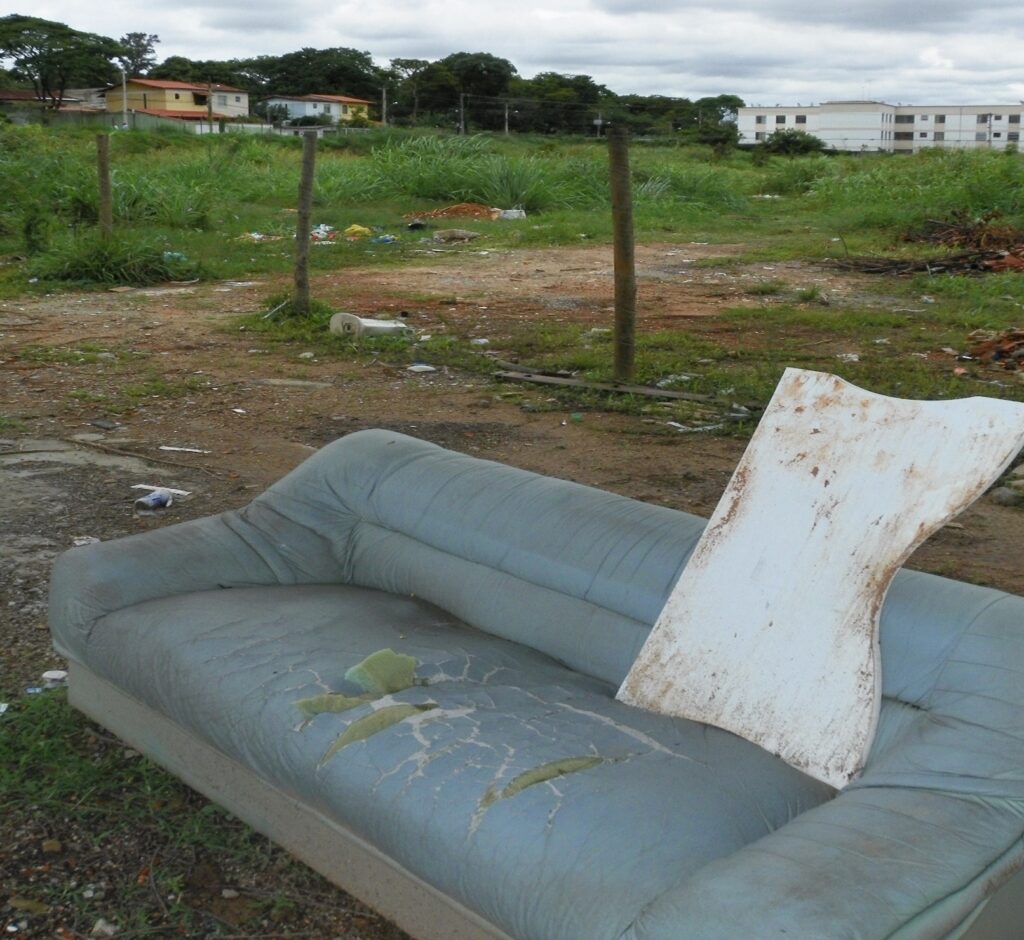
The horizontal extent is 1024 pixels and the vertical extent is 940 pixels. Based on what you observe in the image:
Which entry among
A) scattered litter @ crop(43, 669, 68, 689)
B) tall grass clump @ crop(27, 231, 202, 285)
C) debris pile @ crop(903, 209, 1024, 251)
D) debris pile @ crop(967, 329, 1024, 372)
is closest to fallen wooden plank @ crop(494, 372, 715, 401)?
debris pile @ crop(967, 329, 1024, 372)

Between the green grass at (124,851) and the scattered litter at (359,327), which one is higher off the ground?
the scattered litter at (359,327)

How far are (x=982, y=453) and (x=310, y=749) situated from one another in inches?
53.5

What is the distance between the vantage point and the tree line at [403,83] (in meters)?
42.9

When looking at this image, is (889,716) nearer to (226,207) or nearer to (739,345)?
(739,345)

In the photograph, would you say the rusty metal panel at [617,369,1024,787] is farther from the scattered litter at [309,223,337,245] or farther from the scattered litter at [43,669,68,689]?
the scattered litter at [309,223,337,245]

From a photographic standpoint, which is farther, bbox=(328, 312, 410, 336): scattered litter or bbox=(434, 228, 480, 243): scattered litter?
bbox=(434, 228, 480, 243): scattered litter

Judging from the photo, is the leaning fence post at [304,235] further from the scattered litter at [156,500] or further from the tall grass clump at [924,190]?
the tall grass clump at [924,190]

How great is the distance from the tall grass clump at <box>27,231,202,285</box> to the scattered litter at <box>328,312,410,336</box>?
356cm

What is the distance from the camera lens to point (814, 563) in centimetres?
235

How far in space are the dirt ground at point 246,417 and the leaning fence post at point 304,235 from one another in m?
0.52

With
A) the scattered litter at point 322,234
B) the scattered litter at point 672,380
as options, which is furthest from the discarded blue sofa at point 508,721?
the scattered litter at point 322,234

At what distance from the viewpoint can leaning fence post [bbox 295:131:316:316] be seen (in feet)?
28.8

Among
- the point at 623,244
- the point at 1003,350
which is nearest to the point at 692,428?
the point at 623,244

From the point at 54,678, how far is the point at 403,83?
181 feet
